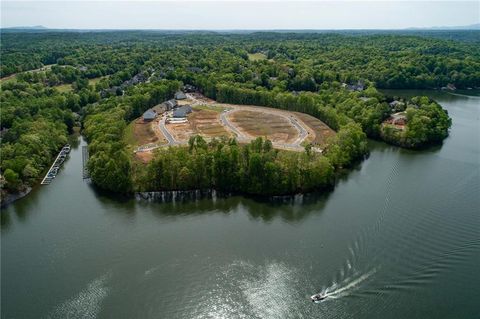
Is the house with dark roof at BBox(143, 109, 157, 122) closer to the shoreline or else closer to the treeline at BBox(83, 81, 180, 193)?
the treeline at BBox(83, 81, 180, 193)

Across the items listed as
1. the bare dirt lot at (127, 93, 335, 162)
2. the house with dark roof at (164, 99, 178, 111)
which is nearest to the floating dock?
the bare dirt lot at (127, 93, 335, 162)

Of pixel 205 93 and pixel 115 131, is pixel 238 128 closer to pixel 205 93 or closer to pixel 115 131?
pixel 115 131

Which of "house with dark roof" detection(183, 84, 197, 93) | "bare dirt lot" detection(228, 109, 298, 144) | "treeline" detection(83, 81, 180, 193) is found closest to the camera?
"treeline" detection(83, 81, 180, 193)

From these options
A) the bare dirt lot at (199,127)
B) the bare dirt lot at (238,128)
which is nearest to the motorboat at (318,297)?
the bare dirt lot at (238,128)

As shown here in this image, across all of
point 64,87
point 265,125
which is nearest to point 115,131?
point 265,125

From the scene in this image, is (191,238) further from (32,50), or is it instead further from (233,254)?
(32,50)

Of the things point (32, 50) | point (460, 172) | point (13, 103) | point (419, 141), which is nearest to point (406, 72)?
point (419, 141)
